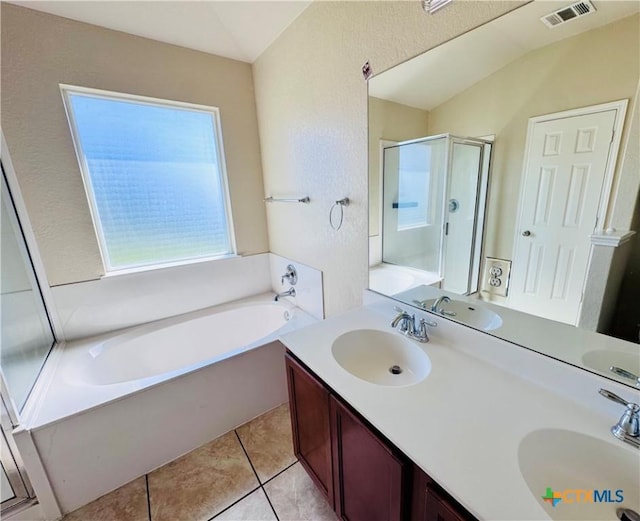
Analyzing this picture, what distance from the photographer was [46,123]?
66.0 inches

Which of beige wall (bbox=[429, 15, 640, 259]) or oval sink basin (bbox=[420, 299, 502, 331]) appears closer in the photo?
beige wall (bbox=[429, 15, 640, 259])

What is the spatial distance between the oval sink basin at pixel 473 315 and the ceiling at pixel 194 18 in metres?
1.79

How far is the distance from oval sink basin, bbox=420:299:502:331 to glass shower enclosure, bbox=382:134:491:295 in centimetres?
6

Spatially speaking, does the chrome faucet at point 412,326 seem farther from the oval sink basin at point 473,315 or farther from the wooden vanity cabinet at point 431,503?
the wooden vanity cabinet at point 431,503

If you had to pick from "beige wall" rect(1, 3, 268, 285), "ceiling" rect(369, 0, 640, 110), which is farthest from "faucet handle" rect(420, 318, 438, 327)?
"beige wall" rect(1, 3, 268, 285)

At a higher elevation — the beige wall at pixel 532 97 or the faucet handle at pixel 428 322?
the beige wall at pixel 532 97

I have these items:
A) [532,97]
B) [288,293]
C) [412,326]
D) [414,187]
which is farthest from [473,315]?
[288,293]

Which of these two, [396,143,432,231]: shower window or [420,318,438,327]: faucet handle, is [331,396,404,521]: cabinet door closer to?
[420,318,438,327]: faucet handle

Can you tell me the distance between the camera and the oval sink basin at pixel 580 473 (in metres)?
0.64

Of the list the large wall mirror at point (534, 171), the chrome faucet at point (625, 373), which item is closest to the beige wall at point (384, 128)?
the large wall mirror at point (534, 171)

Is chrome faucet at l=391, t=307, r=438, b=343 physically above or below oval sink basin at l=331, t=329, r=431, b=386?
above

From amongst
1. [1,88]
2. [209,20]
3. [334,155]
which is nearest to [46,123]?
[1,88]

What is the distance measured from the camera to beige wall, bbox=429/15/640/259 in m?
0.74

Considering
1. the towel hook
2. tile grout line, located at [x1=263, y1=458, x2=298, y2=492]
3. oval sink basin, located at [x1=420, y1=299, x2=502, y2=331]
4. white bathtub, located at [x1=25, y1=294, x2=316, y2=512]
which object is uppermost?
the towel hook
